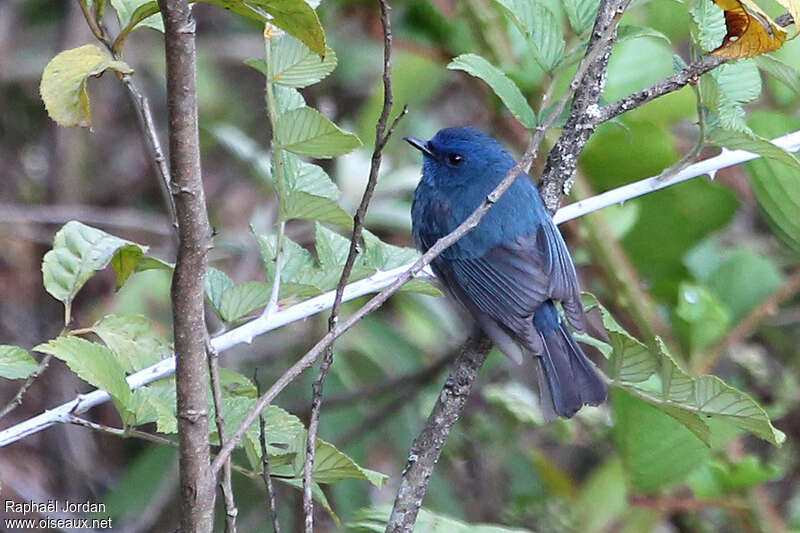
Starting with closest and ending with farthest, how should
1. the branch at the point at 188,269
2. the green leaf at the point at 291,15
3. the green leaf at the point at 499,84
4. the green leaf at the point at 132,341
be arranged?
1. the branch at the point at 188,269
2. the green leaf at the point at 291,15
3. the green leaf at the point at 132,341
4. the green leaf at the point at 499,84

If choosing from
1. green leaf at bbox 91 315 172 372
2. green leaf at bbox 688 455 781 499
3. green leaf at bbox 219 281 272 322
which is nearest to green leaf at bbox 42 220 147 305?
green leaf at bbox 91 315 172 372

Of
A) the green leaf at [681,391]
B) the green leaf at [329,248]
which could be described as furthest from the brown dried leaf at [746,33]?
the green leaf at [329,248]

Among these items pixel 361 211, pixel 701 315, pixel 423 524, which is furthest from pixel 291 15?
pixel 701 315

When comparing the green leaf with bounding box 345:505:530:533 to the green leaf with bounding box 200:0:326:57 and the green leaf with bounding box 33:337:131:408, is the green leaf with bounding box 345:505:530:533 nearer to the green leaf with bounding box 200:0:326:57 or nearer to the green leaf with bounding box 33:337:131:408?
the green leaf with bounding box 33:337:131:408

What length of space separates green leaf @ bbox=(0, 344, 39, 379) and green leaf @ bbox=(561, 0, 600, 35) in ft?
4.67

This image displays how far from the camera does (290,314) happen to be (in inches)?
85.1

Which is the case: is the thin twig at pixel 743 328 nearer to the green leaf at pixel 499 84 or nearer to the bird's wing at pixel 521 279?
the bird's wing at pixel 521 279

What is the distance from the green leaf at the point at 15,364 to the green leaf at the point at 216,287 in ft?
1.29

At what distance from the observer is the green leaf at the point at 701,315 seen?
323 centimetres

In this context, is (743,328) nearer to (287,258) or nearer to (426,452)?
(426,452)

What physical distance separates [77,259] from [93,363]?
1.38ft

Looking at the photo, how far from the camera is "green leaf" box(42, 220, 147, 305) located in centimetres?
211

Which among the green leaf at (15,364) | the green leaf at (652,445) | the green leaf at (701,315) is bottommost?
the green leaf at (652,445)

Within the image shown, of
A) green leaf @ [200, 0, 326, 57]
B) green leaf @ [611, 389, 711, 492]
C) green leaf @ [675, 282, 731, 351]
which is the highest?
green leaf @ [200, 0, 326, 57]
